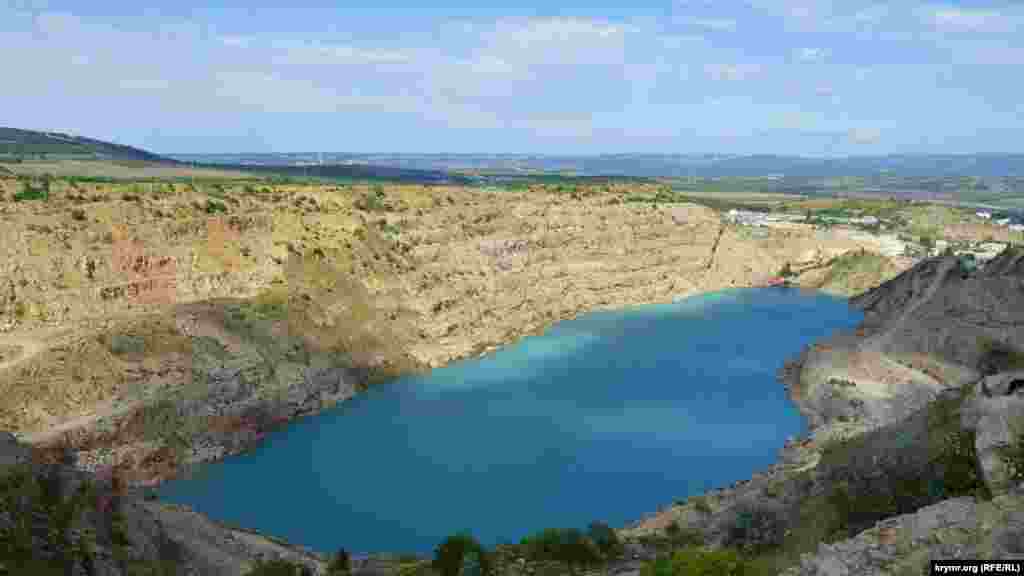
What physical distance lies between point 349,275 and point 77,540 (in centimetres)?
3879

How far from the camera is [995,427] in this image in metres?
17.5

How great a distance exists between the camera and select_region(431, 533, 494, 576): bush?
21484 millimetres

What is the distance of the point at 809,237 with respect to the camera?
102625 millimetres

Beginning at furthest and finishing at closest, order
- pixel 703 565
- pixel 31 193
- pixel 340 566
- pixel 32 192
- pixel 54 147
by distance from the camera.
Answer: pixel 54 147 → pixel 32 192 → pixel 31 193 → pixel 340 566 → pixel 703 565

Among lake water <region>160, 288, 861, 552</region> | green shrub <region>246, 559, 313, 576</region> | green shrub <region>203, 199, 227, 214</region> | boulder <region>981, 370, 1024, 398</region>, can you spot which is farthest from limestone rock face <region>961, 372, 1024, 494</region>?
green shrub <region>203, 199, 227, 214</region>

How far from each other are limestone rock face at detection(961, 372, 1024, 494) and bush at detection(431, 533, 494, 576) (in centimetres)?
1228

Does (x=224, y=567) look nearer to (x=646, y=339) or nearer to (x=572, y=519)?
(x=572, y=519)

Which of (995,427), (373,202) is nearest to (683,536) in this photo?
(995,427)

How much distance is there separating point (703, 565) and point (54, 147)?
113351 millimetres

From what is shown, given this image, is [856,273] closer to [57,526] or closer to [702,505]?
[702,505]

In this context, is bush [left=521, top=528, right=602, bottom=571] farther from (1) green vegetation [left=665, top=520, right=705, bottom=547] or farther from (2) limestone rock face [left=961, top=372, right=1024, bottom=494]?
(2) limestone rock face [left=961, top=372, right=1024, bottom=494]

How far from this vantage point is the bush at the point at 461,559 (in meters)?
21.5

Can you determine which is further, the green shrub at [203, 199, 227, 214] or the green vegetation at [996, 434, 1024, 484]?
the green shrub at [203, 199, 227, 214]

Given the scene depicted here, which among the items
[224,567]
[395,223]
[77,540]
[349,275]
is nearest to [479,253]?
[395,223]
